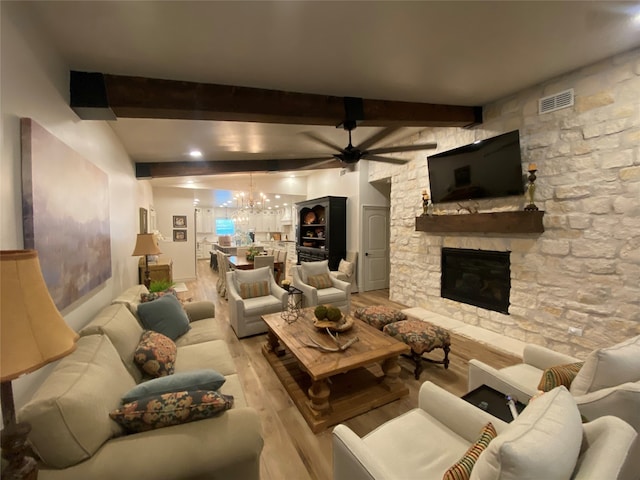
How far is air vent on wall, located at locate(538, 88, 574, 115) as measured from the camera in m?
2.76

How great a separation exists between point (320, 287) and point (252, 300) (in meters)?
1.17

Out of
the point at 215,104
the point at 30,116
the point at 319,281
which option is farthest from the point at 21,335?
the point at 319,281

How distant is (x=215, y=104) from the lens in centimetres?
248

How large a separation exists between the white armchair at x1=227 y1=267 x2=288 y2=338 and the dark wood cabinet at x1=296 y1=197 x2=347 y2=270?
2.43 meters

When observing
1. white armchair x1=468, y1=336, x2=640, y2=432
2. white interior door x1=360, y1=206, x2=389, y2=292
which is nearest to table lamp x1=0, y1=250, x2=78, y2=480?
white armchair x1=468, y1=336, x2=640, y2=432

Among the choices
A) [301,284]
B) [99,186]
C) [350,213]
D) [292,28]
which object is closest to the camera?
[292,28]

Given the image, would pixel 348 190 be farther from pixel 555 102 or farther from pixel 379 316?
pixel 555 102

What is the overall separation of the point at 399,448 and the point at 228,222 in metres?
12.5

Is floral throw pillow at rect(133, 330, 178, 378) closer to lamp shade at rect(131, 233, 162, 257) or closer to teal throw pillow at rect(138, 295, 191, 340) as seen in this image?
teal throw pillow at rect(138, 295, 191, 340)

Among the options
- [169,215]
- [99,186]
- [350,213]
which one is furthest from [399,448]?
[169,215]

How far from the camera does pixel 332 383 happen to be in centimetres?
251

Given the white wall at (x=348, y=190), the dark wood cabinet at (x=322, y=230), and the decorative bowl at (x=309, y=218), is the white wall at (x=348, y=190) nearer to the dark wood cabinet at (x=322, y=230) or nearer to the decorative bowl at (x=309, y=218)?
the dark wood cabinet at (x=322, y=230)

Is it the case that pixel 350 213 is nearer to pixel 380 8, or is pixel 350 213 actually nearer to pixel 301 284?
pixel 301 284

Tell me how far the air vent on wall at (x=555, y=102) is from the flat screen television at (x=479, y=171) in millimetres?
318
